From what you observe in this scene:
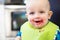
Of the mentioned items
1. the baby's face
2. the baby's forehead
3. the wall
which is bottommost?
the wall

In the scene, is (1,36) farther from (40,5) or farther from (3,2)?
(40,5)

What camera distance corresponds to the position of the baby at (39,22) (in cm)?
73

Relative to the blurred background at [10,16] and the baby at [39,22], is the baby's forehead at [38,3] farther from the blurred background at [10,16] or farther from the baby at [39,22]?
the blurred background at [10,16]

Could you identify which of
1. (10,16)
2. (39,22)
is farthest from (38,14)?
(10,16)

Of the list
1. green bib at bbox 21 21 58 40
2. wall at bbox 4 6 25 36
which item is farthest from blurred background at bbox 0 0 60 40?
green bib at bbox 21 21 58 40

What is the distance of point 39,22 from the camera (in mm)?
745

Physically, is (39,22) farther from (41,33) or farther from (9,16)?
(9,16)

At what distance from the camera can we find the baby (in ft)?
2.40

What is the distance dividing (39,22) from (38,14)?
4 centimetres

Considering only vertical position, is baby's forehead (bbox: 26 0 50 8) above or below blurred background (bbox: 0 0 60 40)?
above

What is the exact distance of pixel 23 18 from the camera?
1057mm

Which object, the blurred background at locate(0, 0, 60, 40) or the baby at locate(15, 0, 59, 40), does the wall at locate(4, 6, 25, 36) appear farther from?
the baby at locate(15, 0, 59, 40)

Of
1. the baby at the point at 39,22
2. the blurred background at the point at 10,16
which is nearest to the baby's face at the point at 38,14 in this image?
the baby at the point at 39,22

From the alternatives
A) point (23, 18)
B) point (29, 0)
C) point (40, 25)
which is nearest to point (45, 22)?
point (40, 25)
